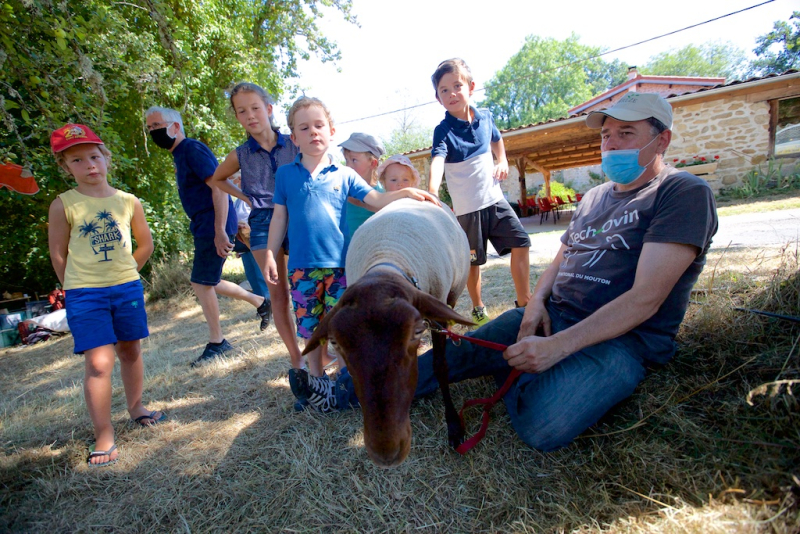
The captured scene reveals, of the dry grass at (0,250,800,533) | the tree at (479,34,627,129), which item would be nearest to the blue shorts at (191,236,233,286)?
the dry grass at (0,250,800,533)

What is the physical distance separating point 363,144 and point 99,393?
9.48 feet

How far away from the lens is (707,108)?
1151 centimetres

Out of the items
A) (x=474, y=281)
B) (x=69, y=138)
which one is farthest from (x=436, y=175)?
(x=69, y=138)

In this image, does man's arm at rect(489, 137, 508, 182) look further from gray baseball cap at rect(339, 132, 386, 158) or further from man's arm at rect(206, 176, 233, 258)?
man's arm at rect(206, 176, 233, 258)

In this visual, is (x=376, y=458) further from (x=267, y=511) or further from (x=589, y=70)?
(x=589, y=70)

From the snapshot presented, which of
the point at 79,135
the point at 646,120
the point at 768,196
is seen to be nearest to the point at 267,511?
the point at 79,135

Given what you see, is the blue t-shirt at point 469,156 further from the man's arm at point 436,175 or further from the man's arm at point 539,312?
the man's arm at point 539,312

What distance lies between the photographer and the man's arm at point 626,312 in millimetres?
1908

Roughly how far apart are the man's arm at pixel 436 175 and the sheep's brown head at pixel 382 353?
77.4 inches

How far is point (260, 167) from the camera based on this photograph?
3.24 metres

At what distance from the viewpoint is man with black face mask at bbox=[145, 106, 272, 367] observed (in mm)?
3783

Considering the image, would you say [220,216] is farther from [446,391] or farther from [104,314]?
[446,391]

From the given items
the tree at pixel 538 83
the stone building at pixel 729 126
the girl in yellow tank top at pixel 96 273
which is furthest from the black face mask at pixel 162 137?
the tree at pixel 538 83

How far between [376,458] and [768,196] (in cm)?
1389
